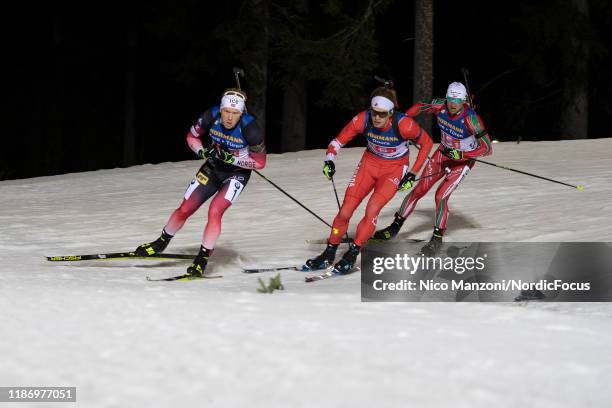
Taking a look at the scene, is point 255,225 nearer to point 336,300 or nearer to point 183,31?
point 336,300

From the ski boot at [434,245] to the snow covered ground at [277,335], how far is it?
79 cm

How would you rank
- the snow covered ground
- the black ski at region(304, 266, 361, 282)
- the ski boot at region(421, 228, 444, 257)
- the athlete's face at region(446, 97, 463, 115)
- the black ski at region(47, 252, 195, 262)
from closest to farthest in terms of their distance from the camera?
the snow covered ground, the black ski at region(304, 266, 361, 282), the black ski at region(47, 252, 195, 262), the ski boot at region(421, 228, 444, 257), the athlete's face at region(446, 97, 463, 115)

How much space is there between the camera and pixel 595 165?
54.5 feet

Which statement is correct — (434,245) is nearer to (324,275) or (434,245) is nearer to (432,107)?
(432,107)

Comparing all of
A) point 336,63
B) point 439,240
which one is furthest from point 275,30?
point 439,240

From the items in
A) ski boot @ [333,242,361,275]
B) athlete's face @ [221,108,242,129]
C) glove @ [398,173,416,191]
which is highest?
athlete's face @ [221,108,242,129]

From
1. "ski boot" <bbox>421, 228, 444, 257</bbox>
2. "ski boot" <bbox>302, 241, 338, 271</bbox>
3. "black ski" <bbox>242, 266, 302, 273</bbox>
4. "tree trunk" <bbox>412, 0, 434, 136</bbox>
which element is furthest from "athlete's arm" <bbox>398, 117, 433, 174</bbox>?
"tree trunk" <bbox>412, 0, 434, 136</bbox>

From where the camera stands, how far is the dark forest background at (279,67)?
2459cm

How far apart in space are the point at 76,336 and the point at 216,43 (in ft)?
75.7

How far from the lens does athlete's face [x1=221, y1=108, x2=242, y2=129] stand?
9.58 metres

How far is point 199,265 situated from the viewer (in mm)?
9648

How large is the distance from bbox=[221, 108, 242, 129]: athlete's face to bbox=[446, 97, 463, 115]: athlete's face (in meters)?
2.53

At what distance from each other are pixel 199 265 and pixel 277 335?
10.3 ft

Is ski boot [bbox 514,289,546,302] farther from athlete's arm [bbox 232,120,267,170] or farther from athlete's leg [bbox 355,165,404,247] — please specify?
athlete's arm [bbox 232,120,267,170]
